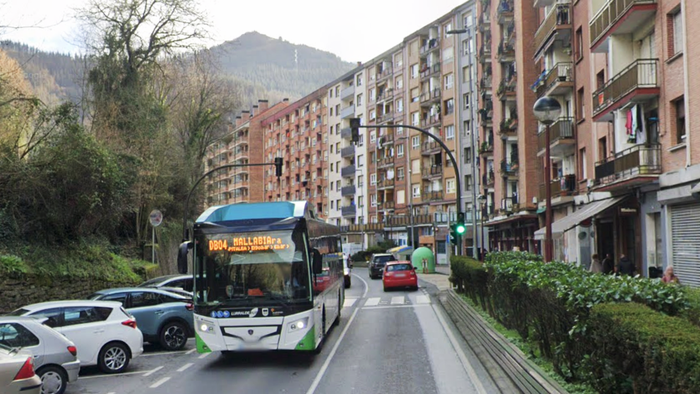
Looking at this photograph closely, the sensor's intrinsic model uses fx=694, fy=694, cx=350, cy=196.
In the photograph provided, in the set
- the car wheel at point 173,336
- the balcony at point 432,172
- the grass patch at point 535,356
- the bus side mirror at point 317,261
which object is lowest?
the car wheel at point 173,336

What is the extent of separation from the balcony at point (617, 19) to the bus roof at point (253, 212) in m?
15.1

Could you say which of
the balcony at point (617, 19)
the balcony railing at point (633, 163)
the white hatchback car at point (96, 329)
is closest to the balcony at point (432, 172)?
the balcony at point (617, 19)

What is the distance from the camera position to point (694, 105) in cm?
2030

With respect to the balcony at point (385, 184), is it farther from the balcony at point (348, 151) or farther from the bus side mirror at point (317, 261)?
the bus side mirror at point (317, 261)

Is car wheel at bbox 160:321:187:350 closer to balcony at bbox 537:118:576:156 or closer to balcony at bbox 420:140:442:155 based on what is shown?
balcony at bbox 537:118:576:156

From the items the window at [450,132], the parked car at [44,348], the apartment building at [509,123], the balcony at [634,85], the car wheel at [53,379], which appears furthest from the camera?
the window at [450,132]

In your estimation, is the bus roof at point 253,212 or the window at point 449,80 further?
the window at point 449,80

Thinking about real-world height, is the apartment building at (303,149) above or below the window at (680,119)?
above

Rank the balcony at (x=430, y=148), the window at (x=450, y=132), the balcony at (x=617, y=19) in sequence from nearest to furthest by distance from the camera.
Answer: the balcony at (x=617, y=19) < the window at (x=450, y=132) < the balcony at (x=430, y=148)

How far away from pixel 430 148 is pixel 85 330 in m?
66.3

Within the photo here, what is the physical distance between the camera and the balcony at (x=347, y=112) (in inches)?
3748

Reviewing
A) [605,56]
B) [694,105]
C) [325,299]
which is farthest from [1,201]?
[605,56]

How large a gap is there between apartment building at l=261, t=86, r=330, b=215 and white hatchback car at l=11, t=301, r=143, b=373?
285 feet

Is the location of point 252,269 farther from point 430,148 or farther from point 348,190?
point 348,190
